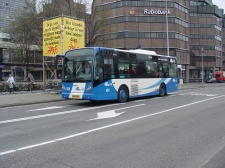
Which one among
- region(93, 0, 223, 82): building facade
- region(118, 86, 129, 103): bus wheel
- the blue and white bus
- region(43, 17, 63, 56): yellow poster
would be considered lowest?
region(118, 86, 129, 103): bus wheel

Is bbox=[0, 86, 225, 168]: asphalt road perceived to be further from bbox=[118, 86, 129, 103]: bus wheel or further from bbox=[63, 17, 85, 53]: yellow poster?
bbox=[63, 17, 85, 53]: yellow poster

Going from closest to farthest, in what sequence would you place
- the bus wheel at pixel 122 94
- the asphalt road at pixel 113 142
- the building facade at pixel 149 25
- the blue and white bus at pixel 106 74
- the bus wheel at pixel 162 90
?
1. the asphalt road at pixel 113 142
2. the blue and white bus at pixel 106 74
3. the bus wheel at pixel 122 94
4. the bus wheel at pixel 162 90
5. the building facade at pixel 149 25

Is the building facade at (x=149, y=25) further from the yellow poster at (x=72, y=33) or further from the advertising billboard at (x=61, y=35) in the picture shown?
the advertising billboard at (x=61, y=35)

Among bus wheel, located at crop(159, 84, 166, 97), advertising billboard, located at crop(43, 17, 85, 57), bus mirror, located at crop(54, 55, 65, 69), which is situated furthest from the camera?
advertising billboard, located at crop(43, 17, 85, 57)

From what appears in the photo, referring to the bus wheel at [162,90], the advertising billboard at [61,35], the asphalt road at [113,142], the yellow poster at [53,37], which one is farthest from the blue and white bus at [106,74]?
the yellow poster at [53,37]

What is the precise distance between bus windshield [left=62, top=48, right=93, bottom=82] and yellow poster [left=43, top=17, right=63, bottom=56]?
5847 mm

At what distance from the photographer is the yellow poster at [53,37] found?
2067cm

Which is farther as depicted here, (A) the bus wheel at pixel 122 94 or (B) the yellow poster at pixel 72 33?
(B) the yellow poster at pixel 72 33

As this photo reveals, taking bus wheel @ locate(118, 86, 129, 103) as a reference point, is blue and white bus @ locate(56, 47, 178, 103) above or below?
above

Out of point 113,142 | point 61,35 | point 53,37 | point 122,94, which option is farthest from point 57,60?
point 113,142

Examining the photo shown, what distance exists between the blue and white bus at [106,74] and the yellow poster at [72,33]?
585 centimetres

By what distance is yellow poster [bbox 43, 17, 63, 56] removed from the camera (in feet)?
67.8

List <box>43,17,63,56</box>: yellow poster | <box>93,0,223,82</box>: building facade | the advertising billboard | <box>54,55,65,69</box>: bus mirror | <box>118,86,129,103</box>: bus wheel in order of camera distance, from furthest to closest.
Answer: <box>93,0,223,82</box>: building facade → <box>43,17,63,56</box>: yellow poster → the advertising billboard → <box>118,86,129,103</box>: bus wheel → <box>54,55,65,69</box>: bus mirror

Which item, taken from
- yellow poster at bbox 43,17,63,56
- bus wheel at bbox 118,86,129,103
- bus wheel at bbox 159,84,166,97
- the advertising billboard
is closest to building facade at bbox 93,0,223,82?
the advertising billboard
